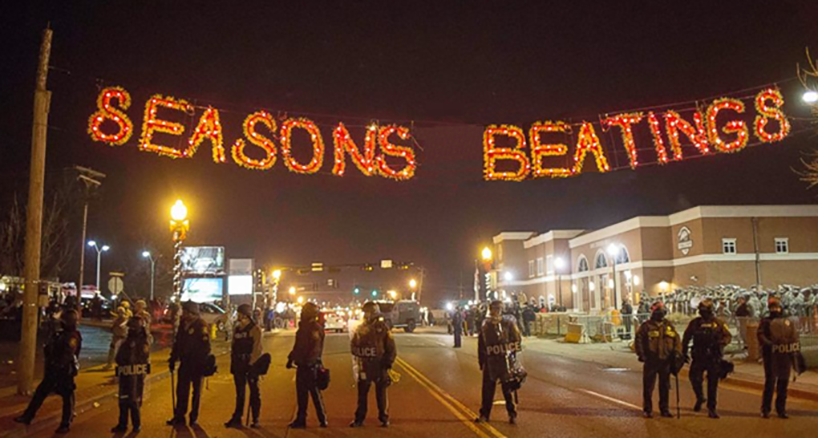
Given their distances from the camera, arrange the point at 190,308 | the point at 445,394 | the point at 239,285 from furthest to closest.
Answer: the point at 239,285 < the point at 445,394 < the point at 190,308

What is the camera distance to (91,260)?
7188cm

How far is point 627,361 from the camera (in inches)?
928

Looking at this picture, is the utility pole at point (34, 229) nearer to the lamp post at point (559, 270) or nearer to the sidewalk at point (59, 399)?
the sidewalk at point (59, 399)

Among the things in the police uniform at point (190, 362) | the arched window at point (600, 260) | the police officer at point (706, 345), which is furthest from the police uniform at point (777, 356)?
the arched window at point (600, 260)

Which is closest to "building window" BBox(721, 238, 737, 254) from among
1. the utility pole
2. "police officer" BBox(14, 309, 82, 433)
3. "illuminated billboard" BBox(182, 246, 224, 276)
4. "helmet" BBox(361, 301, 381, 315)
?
"helmet" BBox(361, 301, 381, 315)

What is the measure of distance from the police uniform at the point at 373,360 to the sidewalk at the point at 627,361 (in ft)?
27.5

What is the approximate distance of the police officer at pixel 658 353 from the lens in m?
11.7

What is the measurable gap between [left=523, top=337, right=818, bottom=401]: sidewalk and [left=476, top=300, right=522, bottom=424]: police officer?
22.1 feet

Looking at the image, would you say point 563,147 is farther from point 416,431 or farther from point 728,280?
point 728,280

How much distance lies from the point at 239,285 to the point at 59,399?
75.1m

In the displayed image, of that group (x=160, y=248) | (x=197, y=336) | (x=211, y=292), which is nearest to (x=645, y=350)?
(x=197, y=336)

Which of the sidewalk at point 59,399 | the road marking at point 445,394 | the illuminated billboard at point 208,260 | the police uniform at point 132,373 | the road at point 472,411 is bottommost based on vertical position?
the road at point 472,411

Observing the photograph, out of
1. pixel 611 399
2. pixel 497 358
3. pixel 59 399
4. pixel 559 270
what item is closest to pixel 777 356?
pixel 611 399

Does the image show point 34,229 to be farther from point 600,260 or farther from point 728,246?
point 600,260
